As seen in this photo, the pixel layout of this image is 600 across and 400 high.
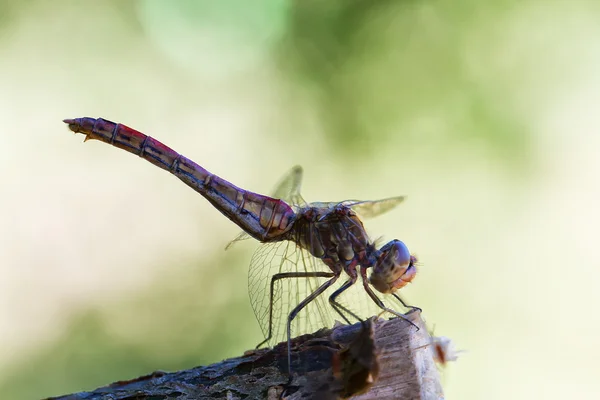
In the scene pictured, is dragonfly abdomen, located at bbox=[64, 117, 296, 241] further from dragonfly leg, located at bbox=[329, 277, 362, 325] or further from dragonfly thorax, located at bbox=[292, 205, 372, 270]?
dragonfly leg, located at bbox=[329, 277, 362, 325]

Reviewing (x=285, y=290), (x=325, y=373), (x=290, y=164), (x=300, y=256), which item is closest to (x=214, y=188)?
(x=300, y=256)

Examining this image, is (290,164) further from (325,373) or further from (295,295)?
(325,373)

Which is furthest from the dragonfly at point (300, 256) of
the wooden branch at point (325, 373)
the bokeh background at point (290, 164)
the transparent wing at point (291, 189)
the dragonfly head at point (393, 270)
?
the bokeh background at point (290, 164)

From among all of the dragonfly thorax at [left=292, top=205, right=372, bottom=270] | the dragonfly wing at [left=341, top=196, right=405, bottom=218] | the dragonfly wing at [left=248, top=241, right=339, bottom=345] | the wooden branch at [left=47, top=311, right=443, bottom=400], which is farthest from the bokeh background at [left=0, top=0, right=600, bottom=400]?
the wooden branch at [left=47, top=311, right=443, bottom=400]

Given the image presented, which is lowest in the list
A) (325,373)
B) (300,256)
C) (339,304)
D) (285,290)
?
(325,373)

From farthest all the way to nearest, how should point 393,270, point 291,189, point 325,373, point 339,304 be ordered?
point 291,189, point 339,304, point 393,270, point 325,373

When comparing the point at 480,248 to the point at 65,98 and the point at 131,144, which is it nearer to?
the point at 131,144
